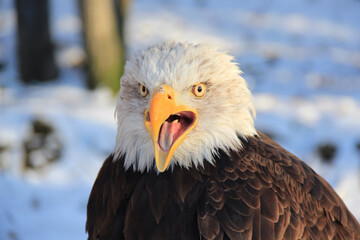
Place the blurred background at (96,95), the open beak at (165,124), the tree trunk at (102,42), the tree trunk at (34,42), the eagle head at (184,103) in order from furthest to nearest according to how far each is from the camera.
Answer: the tree trunk at (34,42) < the tree trunk at (102,42) < the blurred background at (96,95) < the eagle head at (184,103) < the open beak at (165,124)

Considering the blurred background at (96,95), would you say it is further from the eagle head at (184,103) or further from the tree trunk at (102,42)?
the eagle head at (184,103)

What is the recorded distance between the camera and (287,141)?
521 cm

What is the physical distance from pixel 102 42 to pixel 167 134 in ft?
13.9

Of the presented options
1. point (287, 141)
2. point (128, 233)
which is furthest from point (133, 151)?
point (287, 141)

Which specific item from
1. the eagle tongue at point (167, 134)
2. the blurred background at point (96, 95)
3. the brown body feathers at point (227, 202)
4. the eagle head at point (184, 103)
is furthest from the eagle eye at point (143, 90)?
the blurred background at point (96, 95)

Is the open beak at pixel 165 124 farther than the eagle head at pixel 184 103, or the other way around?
the eagle head at pixel 184 103

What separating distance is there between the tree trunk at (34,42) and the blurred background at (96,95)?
1 centimetres

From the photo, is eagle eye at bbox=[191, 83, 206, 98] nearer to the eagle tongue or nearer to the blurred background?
the eagle tongue

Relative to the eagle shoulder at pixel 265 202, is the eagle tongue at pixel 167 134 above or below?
above

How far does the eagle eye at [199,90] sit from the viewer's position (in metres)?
1.79

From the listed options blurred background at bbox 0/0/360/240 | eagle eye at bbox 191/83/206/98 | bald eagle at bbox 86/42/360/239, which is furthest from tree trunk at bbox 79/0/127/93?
eagle eye at bbox 191/83/206/98

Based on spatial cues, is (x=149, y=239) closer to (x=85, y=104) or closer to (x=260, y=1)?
(x=85, y=104)

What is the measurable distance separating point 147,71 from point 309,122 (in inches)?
163

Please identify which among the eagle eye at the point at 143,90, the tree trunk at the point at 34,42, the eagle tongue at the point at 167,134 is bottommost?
the eagle tongue at the point at 167,134
